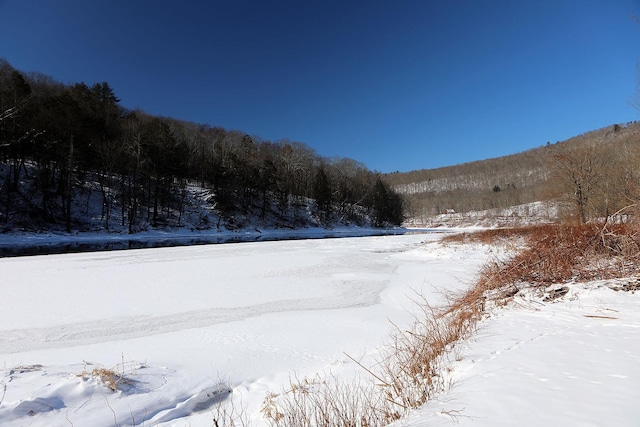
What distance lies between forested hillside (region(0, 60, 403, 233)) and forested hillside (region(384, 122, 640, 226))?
43350 mm

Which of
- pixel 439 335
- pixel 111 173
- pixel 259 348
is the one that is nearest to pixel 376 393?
pixel 439 335

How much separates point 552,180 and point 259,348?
34.3 m

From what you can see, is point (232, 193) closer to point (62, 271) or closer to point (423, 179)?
point (62, 271)

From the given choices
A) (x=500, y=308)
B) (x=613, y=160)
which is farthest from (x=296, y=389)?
(x=613, y=160)

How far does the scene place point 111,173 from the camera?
43.7 metres

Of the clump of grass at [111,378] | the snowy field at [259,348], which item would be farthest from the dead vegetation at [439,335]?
the clump of grass at [111,378]

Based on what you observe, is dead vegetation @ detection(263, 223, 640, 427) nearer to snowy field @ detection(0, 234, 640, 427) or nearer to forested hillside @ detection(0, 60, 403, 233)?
snowy field @ detection(0, 234, 640, 427)

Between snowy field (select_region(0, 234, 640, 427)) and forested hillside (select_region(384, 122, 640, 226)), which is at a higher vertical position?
forested hillside (select_region(384, 122, 640, 226))

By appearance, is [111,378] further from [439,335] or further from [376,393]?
[439,335]

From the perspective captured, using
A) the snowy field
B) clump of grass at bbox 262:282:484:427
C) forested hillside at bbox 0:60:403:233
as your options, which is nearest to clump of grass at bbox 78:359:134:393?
the snowy field

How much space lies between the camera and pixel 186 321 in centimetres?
698

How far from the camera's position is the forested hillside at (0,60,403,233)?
115 ft

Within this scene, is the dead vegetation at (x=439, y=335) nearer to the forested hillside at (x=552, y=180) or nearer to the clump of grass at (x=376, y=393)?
the clump of grass at (x=376, y=393)

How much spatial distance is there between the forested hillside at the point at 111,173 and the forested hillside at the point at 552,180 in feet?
142
